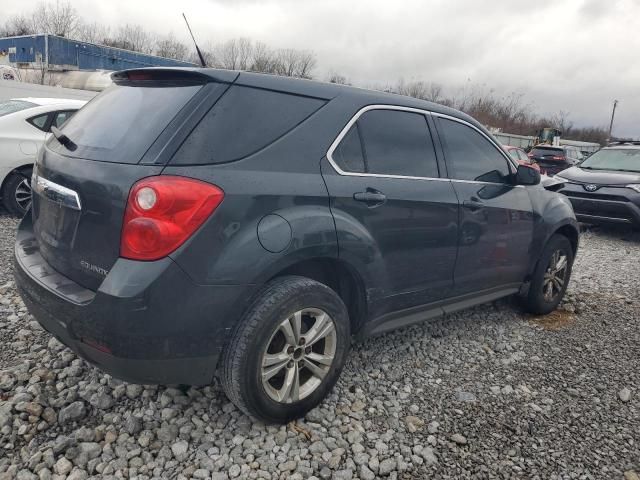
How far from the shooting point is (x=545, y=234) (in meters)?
4.06

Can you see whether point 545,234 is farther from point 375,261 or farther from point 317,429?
point 317,429

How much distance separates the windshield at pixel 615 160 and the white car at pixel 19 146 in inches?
349

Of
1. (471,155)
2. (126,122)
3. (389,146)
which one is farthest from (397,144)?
(126,122)

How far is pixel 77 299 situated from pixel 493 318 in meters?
3.37

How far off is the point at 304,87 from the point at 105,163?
107 centimetres

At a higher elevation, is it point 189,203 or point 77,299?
point 189,203

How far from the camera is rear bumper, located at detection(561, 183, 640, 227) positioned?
766 cm

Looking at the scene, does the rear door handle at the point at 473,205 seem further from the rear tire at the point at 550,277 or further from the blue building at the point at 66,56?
the blue building at the point at 66,56

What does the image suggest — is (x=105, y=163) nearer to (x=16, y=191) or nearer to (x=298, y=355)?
(x=298, y=355)

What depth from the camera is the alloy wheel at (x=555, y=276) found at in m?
4.30

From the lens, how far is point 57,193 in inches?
91.9

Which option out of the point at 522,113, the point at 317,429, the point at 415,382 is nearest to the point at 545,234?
the point at 415,382

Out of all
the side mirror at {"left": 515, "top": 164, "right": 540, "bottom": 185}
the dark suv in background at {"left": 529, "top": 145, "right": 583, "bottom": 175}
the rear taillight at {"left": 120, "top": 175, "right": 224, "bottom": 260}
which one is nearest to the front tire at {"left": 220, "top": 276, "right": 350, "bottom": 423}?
the rear taillight at {"left": 120, "top": 175, "right": 224, "bottom": 260}

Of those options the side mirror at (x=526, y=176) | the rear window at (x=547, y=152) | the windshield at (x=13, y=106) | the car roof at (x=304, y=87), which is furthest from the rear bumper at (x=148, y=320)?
the rear window at (x=547, y=152)
